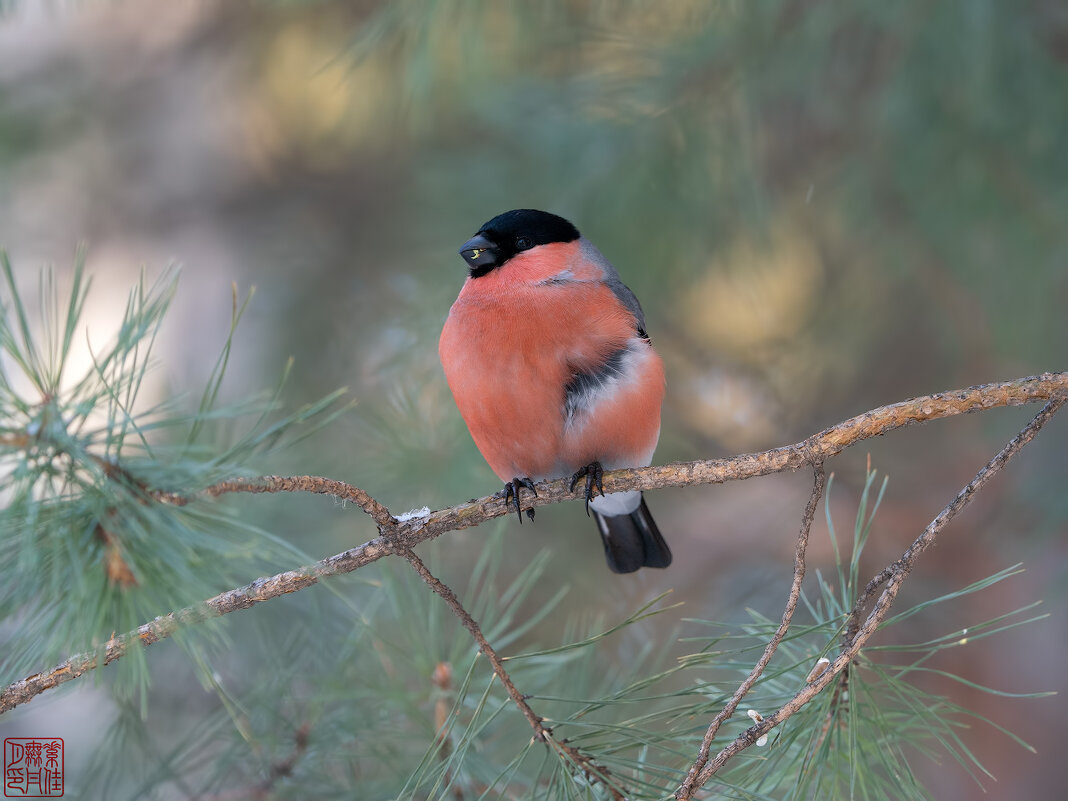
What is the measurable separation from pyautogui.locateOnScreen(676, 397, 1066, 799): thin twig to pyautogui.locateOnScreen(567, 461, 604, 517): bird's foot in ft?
1.87

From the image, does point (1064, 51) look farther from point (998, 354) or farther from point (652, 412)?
point (652, 412)

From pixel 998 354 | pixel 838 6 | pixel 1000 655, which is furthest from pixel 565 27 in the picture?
pixel 1000 655

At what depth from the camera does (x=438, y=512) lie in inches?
51.0

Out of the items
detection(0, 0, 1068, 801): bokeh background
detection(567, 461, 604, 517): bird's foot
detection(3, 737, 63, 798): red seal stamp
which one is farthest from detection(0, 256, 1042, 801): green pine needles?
detection(0, 0, 1068, 801): bokeh background

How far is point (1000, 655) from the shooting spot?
10.3 feet

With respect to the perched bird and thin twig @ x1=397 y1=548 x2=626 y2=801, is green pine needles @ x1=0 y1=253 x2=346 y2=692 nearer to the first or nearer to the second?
thin twig @ x1=397 y1=548 x2=626 y2=801

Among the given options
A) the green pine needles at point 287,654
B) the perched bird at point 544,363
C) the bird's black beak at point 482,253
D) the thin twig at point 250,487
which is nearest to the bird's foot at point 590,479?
the perched bird at point 544,363

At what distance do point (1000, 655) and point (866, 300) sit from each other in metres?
1.33

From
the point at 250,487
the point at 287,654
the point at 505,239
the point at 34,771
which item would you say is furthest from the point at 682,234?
the point at 34,771

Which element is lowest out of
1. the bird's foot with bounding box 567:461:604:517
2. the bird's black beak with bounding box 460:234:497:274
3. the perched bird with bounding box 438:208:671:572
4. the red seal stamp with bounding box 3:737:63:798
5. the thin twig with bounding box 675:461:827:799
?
the thin twig with bounding box 675:461:827:799

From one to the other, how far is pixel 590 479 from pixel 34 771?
1.12 m

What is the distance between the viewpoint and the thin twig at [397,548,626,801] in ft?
3.84

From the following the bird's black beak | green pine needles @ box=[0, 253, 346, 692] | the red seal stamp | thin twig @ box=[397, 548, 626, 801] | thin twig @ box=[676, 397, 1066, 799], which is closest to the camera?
green pine needles @ box=[0, 253, 346, 692]

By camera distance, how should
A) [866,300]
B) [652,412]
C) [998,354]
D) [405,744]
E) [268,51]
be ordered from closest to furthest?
[405,744] → [652,412] → [998,354] → [866,300] → [268,51]
